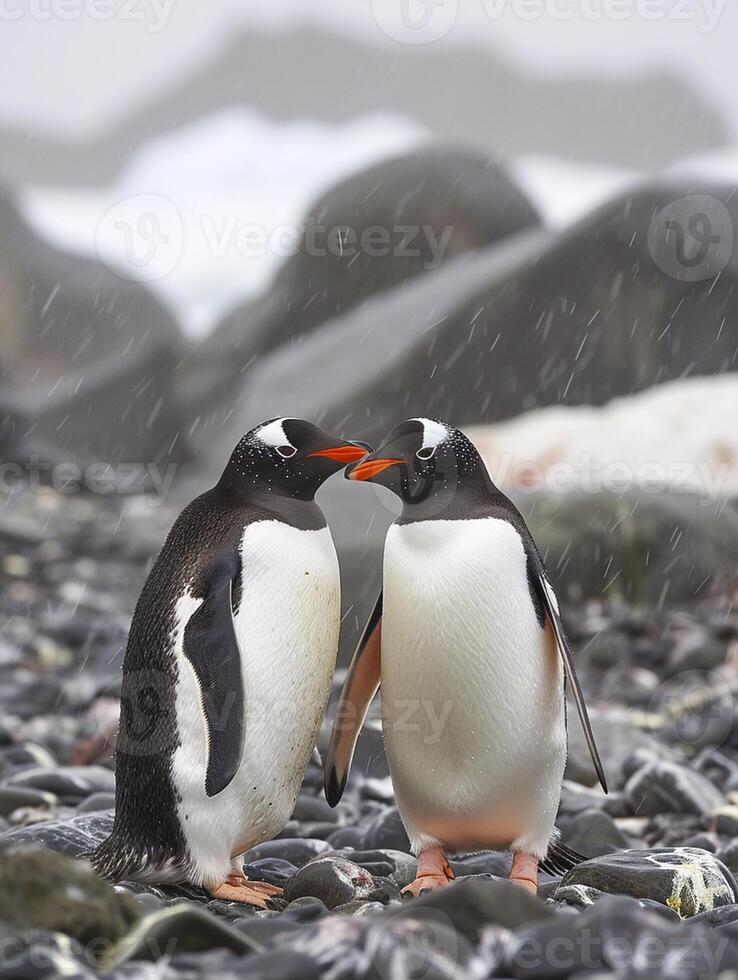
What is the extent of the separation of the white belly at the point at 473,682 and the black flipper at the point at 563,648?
0.9 inches

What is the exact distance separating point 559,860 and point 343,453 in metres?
0.79

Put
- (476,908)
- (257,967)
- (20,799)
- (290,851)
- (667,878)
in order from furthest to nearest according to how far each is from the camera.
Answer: (20,799) → (290,851) → (667,878) → (476,908) → (257,967)

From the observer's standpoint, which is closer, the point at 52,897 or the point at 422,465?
the point at 52,897

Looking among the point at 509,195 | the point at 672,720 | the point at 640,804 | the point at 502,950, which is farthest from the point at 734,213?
the point at 502,950

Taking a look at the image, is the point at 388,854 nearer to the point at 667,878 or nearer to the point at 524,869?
the point at 524,869

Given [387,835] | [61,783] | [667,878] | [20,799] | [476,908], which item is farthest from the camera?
[61,783]

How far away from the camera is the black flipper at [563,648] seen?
1.85m

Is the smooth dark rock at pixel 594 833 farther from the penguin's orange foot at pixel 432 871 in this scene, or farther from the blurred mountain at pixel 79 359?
the blurred mountain at pixel 79 359

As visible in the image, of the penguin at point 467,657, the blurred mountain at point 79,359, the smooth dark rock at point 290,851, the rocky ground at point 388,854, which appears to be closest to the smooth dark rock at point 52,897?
the rocky ground at point 388,854

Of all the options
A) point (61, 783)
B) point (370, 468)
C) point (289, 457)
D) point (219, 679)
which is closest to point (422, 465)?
point (370, 468)

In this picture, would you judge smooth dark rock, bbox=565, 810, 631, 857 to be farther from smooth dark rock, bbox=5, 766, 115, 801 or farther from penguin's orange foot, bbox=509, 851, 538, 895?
smooth dark rock, bbox=5, 766, 115, 801

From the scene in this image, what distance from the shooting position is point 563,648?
1.87 meters

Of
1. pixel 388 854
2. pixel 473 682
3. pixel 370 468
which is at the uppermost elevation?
pixel 370 468

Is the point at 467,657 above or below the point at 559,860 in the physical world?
above
